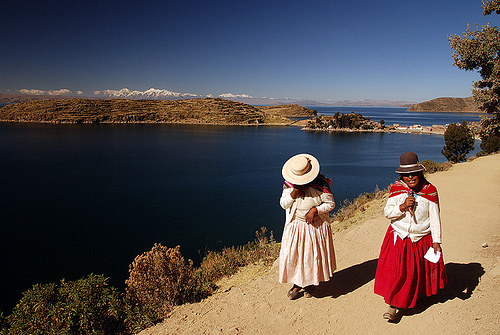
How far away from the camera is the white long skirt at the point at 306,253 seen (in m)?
3.69

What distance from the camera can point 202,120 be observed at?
94062 mm

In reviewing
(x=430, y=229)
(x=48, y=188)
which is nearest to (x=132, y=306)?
(x=430, y=229)

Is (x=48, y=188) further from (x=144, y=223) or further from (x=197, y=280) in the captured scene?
(x=197, y=280)

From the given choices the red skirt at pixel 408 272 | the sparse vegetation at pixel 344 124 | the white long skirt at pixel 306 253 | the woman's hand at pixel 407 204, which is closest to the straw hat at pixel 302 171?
the white long skirt at pixel 306 253

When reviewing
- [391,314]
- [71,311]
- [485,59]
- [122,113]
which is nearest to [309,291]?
[391,314]

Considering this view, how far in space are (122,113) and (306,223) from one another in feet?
340

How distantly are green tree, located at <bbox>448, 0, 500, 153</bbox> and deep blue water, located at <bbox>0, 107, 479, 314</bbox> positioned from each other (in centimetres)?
925

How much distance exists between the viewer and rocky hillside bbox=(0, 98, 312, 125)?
85.8 m

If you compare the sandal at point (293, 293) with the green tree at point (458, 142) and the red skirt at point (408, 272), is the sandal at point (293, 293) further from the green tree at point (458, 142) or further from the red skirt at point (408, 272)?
the green tree at point (458, 142)

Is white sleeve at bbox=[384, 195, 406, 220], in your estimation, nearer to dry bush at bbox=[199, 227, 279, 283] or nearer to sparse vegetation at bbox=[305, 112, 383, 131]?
dry bush at bbox=[199, 227, 279, 283]

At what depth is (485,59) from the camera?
28.6ft

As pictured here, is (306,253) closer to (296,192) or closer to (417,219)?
(296,192)

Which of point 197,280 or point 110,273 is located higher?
point 197,280

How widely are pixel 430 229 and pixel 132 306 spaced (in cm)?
460
